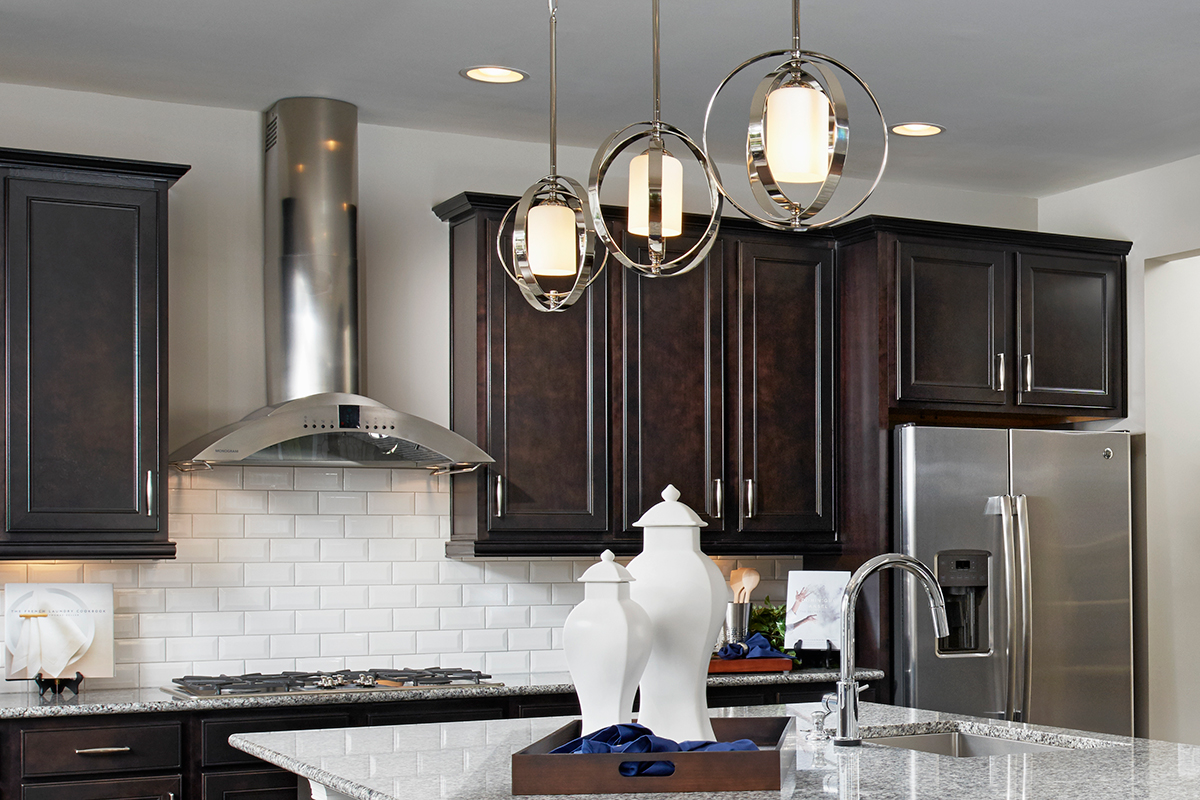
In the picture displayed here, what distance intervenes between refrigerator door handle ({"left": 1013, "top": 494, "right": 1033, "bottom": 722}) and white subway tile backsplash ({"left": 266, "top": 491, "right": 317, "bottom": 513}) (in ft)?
7.94

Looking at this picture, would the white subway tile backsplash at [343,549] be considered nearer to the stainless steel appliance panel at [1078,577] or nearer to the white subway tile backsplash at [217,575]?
the white subway tile backsplash at [217,575]

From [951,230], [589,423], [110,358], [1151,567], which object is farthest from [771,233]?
[110,358]

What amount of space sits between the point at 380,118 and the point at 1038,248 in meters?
2.47

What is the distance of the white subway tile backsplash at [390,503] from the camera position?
4516mm

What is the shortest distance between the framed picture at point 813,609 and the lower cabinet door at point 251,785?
1.83 metres

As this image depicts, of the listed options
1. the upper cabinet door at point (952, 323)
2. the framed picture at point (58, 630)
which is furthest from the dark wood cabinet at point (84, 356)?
the upper cabinet door at point (952, 323)

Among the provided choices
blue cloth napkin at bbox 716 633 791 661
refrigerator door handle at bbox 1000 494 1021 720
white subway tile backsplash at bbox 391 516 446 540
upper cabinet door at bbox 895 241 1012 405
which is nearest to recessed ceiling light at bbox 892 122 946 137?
upper cabinet door at bbox 895 241 1012 405

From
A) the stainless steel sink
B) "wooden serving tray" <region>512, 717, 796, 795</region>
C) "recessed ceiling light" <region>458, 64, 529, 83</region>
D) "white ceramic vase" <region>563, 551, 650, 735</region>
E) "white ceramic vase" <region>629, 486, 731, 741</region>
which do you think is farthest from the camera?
"recessed ceiling light" <region>458, 64, 529, 83</region>

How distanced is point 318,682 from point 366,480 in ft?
2.60

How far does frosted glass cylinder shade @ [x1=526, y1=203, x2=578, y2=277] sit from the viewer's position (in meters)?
2.31

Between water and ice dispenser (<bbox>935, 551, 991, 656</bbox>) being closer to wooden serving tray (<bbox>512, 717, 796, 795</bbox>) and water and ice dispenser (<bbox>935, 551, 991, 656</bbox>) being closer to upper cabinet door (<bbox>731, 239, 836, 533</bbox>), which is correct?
upper cabinet door (<bbox>731, 239, 836, 533</bbox>)

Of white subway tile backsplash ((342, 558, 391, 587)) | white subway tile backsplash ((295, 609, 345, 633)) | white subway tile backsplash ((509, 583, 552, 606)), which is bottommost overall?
white subway tile backsplash ((295, 609, 345, 633))

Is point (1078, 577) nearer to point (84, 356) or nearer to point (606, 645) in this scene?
point (606, 645)

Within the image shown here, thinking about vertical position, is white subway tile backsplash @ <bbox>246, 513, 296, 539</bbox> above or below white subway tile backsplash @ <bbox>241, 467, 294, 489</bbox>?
below
